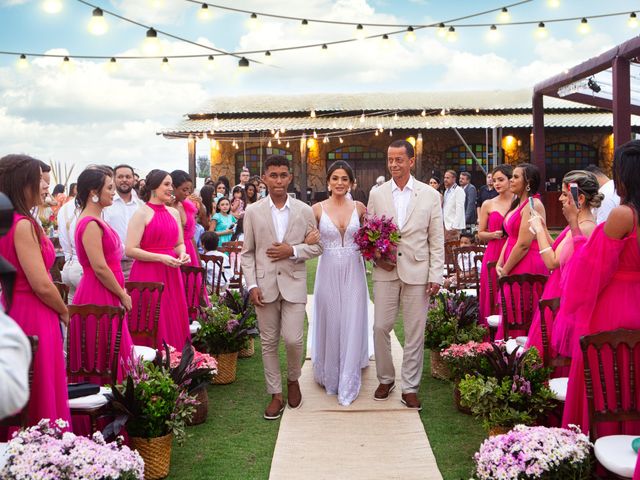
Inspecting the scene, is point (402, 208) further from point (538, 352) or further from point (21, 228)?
point (21, 228)

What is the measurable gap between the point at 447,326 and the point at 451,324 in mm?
45

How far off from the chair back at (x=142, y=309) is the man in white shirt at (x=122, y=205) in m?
1.66

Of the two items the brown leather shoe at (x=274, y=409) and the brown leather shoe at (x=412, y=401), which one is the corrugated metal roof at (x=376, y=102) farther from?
the brown leather shoe at (x=274, y=409)

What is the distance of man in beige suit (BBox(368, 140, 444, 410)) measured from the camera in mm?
5676

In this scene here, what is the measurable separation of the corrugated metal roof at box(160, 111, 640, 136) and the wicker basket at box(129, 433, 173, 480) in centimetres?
1985

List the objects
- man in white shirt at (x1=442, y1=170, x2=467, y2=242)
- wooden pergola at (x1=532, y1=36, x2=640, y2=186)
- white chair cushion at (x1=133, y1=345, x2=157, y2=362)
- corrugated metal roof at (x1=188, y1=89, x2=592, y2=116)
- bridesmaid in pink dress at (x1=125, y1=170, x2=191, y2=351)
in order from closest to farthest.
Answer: white chair cushion at (x1=133, y1=345, x2=157, y2=362), bridesmaid in pink dress at (x1=125, y1=170, x2=191, y2=351), wooden pergola at (x1=532, y1=36, x2=640, y2=186), man in white shirt at (x1=442, y1=170, x2=467, y2=242), corrugated metal roof at (x1=188, y1=89, x2=592, y2=116)

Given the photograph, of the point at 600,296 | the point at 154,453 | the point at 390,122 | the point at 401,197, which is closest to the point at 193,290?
the point at 401,197

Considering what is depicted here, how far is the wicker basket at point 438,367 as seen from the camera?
6711 mm

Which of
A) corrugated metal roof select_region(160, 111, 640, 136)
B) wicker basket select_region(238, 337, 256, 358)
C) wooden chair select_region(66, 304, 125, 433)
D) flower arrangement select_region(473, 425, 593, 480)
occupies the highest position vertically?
corrugated metal roof select_region(160, 111, 640, 136)

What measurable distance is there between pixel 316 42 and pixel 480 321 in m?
9.78

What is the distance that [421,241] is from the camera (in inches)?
224

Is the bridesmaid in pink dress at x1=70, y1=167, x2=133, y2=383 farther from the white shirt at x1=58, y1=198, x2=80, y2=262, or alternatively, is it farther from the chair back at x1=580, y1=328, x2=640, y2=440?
the chair back at x1=580, y1=328, x2=640, y2=440

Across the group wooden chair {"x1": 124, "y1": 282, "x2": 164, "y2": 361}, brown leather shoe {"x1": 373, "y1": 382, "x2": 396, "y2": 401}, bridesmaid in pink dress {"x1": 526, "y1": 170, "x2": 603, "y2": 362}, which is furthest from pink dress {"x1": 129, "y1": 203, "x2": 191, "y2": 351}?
bridesmaid in pink dress {"x1": 526, "y1": 170, "x2": 603, "y2": 362}

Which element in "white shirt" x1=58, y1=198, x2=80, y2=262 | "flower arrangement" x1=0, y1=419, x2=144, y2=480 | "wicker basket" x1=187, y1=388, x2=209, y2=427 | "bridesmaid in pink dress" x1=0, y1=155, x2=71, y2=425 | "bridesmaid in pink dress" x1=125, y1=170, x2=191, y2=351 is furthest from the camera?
"white shirt" x1=58, y1=198, x2=80, y2=262
